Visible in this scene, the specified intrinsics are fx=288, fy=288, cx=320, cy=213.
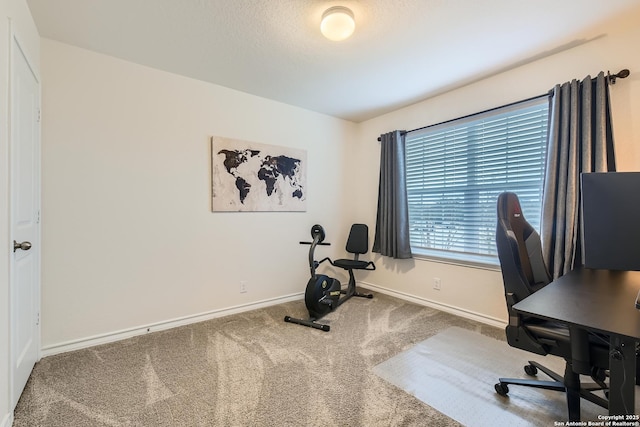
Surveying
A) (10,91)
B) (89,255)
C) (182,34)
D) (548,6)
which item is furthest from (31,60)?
(548,6)

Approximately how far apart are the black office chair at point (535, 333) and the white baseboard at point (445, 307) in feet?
2.72

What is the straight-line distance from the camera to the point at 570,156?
2203mm

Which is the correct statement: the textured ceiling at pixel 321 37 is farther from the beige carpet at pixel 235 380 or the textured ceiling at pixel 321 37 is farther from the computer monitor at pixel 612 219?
the beige carpet at pixel 235 380

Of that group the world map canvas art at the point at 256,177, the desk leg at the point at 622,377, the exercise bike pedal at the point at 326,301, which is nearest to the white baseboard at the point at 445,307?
the exercise bike pedal at the point at 326,301

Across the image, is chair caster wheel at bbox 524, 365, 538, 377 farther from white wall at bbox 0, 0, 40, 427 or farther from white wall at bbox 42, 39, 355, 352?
white wall at bbox 0, 0, 40, 427

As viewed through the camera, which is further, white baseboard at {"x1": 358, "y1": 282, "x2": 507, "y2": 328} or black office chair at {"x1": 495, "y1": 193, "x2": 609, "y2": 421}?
white baseboard at {"x1": 358, "y1": 282, "x2": 507, "y2": 328}

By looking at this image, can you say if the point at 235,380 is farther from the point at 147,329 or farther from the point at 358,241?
the point at 358,241

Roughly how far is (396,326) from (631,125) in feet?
7.86

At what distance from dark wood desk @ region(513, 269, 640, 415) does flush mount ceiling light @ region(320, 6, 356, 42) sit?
71.4 inches

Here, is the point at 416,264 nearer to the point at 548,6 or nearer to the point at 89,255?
the point at 548,6

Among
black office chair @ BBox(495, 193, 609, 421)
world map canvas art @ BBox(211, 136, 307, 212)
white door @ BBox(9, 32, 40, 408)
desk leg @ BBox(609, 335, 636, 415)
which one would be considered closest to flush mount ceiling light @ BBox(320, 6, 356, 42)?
black office chair @ BBox(495, 193, 609, 421)

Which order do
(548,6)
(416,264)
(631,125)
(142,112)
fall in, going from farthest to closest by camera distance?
(416,264), (142,112), (631,125), (548,6)

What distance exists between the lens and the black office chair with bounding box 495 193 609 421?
1272 millimetres

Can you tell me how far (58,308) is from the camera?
2215 mm
